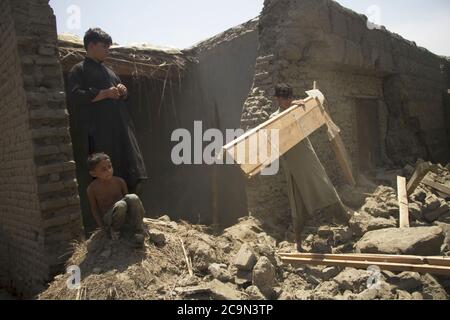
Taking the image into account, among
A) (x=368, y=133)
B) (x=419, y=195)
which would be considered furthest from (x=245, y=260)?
(x=368, y=133)

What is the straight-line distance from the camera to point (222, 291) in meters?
2.64

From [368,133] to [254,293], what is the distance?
5386 mm

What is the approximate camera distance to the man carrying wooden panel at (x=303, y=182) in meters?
3.64

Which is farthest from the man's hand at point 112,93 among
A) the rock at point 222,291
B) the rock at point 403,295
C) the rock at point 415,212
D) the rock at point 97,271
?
the rock at point 415,212

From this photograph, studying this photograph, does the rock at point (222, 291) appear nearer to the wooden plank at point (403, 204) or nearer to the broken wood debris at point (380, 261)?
the broken wood debris at point (380, 261)

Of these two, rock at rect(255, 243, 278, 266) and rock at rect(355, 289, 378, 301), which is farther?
rock at rect(255, 243, 278, 266)

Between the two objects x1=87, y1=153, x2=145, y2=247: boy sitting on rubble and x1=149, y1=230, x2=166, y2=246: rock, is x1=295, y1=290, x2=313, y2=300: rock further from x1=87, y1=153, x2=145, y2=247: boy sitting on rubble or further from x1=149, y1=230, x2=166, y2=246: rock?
x1=87, y1=153, x2=145, y2=247: boy sitting on rubble

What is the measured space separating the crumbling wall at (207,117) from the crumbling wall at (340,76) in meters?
0.90

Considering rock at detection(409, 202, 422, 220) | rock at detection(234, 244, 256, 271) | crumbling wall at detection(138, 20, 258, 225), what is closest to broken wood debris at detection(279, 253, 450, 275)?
→ rock at detection(234, 244, 256, 271)

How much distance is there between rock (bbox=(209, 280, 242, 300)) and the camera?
2.59 m

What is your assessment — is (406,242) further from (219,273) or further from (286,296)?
(219,273)

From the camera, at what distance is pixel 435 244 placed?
3184 millimetres

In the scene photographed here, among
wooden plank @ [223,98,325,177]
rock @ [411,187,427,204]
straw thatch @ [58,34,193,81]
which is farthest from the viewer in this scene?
straw thatch @ [58,34,193,81]

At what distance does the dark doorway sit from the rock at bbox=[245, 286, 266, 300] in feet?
15.4
